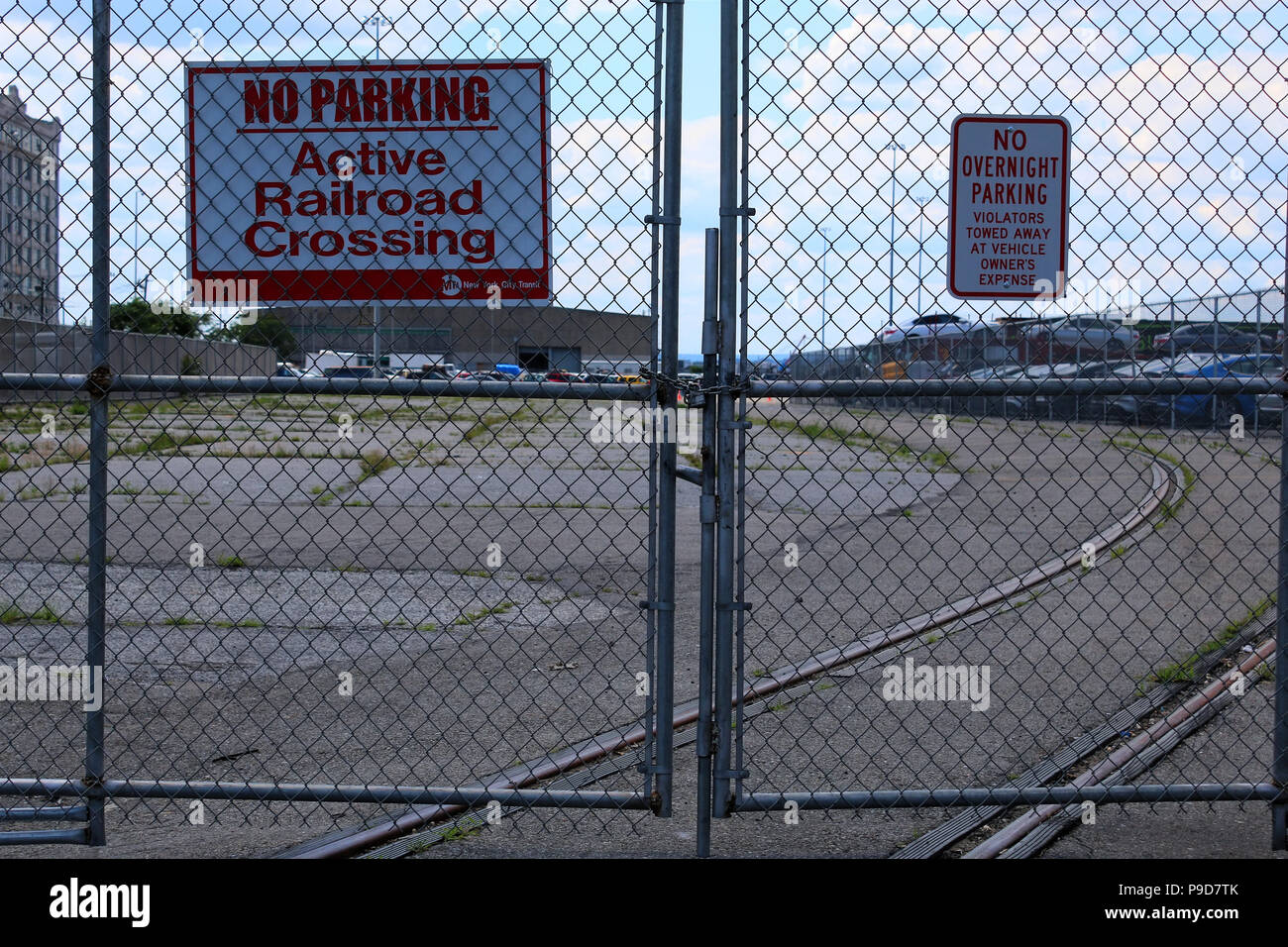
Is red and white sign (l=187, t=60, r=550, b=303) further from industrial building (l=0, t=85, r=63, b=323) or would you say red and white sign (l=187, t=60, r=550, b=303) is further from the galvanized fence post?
the galvanized fence post

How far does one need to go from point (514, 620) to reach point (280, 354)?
133 inches

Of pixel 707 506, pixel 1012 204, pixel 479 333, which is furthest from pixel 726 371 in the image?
pixel 1012 204

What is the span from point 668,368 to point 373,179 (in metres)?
1.14

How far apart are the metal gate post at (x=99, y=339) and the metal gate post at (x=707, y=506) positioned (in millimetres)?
1919

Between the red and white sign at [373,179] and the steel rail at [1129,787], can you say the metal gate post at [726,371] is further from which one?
the steel rail at [1129,787]

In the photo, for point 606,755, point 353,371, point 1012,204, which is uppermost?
point 1012,204

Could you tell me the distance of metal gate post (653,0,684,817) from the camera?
3.81 m

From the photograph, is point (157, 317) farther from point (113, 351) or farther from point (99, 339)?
point (113, 351)

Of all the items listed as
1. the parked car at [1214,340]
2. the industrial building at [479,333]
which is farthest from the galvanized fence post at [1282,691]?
the industrial building at [479,333]

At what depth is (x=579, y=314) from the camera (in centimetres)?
416

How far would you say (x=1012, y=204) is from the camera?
3963 mm

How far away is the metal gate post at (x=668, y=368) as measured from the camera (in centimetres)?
381
